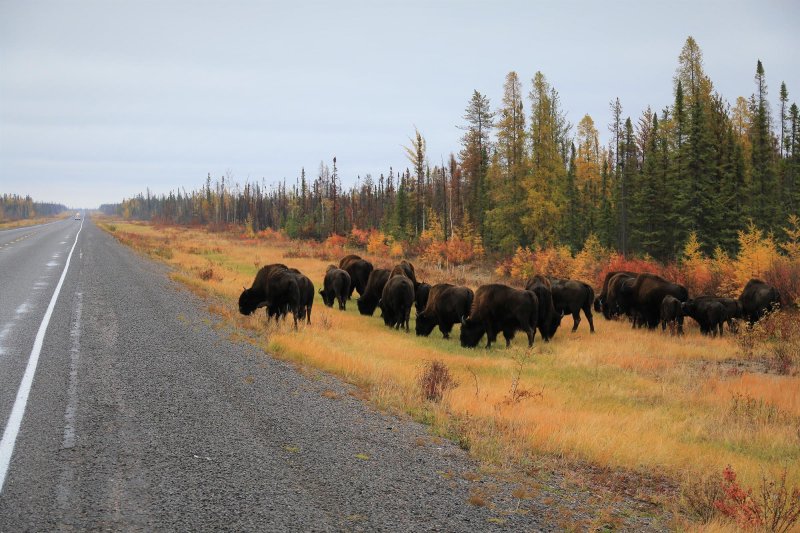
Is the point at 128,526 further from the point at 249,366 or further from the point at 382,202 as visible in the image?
the point at 382,202

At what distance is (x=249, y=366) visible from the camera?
31.9 feet

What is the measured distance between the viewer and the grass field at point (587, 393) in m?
7.03

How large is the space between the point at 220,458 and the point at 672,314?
16810 millimetres

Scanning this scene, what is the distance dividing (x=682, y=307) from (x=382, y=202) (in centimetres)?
9299

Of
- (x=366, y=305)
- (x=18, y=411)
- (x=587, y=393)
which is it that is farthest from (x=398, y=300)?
(x=18, y=411)

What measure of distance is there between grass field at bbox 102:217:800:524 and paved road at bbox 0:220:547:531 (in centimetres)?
99

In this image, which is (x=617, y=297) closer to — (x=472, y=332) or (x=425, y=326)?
(x=472, y=332)

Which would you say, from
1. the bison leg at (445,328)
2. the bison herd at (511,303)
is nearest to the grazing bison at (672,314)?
the bison herd at (511,303)

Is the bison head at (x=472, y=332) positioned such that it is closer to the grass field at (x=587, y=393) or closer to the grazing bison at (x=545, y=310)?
the grass field at (x=587, y=393)

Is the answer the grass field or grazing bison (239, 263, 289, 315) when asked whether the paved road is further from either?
grazing bison (239, 263, 289, 315)

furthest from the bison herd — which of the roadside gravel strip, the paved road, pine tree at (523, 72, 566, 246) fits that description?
pine tree at (523, 72, 566, 246)

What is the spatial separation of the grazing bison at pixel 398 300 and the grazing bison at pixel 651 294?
8.30 metres

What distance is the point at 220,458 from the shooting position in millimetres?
5559

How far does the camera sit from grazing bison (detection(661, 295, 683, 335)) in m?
18.2
